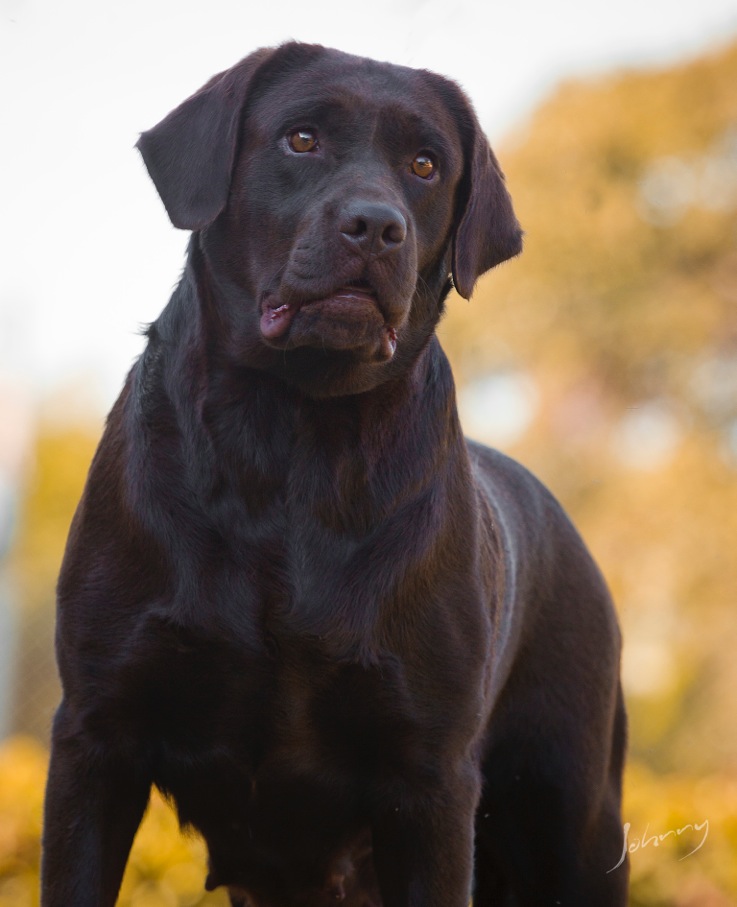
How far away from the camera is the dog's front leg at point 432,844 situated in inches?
110

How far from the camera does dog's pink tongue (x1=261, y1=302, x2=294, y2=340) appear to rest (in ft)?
8.91

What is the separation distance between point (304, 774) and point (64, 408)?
10717mm

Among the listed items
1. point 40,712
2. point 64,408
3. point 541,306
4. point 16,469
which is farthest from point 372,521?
point 541,306

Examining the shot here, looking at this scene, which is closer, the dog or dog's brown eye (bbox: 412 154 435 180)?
the dog

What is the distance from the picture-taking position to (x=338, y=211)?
2.61 m

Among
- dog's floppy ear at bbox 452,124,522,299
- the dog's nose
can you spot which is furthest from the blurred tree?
the dog's nose

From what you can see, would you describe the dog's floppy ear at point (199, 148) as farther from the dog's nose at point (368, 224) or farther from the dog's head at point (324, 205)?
the dog's nose at point (368, 224)

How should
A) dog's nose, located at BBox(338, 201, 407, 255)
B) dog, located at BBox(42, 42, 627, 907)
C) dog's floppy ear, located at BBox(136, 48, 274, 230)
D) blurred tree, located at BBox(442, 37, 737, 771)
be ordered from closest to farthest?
dog's nose, located at BBox(338, 201, 407, 255) → dog, located at BBox(42, 42, 627, 907) → dog's floppy ear, located at BBox(136, 48, 274, 230) → blurred tree, located at BBox(442, 37, 737, 771)

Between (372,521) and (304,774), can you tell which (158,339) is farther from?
(304,774)

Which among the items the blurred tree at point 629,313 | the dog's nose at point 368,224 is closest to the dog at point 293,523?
the dog's nose at point 368,224

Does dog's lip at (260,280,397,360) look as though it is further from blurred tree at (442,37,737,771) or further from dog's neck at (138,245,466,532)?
blurred tree at (442,37,737,771)

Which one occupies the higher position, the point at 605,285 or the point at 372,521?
the point at 372,521

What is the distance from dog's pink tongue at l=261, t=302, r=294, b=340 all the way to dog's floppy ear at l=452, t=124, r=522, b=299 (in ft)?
1.56

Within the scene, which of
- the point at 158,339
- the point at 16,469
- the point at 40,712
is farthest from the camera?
the point at 16,469
